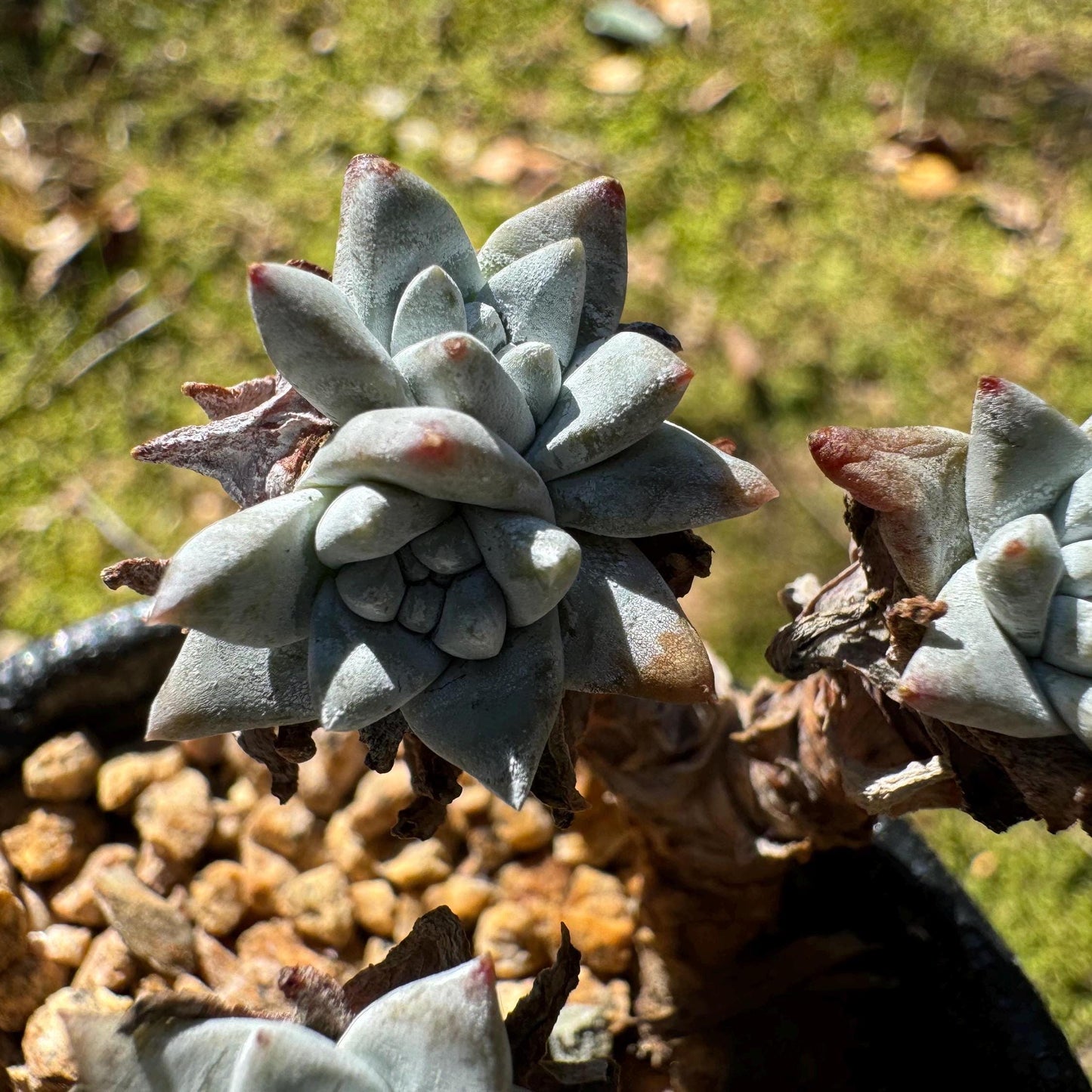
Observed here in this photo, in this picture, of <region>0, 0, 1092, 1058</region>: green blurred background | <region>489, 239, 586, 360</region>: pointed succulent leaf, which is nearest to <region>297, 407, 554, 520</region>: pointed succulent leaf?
<region>489, 239, 586, 360</region>: pointed succulent leaf

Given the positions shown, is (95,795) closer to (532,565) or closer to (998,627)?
(532,565)

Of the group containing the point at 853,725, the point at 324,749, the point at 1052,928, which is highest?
the point at 853,725

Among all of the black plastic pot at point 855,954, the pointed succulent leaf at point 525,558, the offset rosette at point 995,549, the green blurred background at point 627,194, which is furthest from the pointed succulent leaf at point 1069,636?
the green blurred background at point 627,194

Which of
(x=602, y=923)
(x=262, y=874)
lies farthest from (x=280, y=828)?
(x=602, y=923)

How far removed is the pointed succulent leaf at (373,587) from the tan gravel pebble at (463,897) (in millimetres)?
732

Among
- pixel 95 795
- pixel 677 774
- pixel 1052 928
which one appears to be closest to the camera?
pixel 677 774

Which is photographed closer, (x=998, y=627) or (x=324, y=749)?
(x=998, y=627)

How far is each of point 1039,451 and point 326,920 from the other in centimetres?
92

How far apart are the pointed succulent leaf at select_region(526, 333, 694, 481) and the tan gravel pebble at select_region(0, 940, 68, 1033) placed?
836 millimetres

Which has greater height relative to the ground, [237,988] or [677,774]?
[677,774]

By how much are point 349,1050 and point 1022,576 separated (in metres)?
0.47

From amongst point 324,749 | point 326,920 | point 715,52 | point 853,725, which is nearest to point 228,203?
point 715,52

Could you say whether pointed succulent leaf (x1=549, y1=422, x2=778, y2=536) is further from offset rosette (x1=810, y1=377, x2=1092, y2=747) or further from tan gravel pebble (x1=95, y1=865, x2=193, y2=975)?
tan gravel pebble (x1=95, y1=865, x2=193, y2=975)

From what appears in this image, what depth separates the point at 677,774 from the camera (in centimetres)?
105
